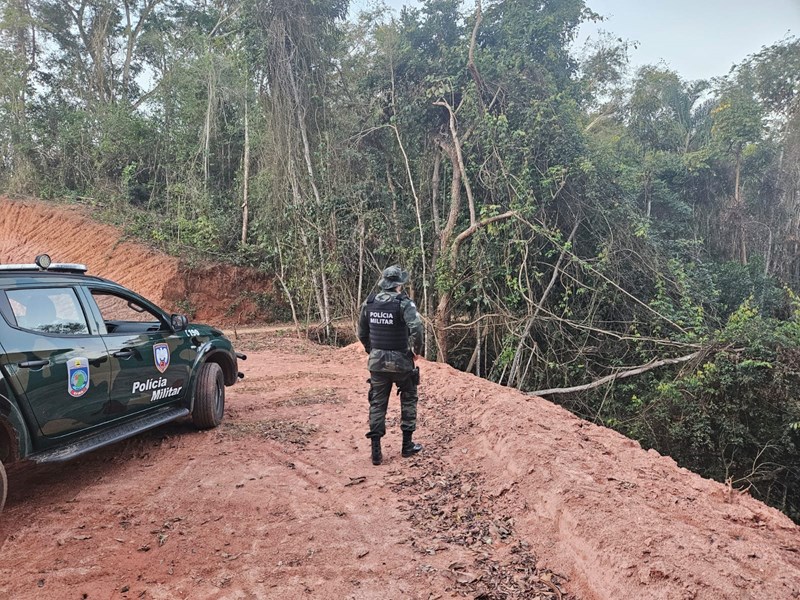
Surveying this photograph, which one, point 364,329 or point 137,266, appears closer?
point 364,329

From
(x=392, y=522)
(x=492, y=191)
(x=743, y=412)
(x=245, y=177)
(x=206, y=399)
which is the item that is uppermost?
(x=245, y=177)

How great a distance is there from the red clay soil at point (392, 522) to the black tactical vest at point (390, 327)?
1.07m

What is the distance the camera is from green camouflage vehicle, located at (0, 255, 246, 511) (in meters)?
3.30

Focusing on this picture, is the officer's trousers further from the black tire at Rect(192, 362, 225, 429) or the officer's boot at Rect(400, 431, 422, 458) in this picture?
the black tire at Rect(192, 362, 225, 429)

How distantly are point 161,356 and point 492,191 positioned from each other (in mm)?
8708

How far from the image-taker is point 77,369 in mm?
3705

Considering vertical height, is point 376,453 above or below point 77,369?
below

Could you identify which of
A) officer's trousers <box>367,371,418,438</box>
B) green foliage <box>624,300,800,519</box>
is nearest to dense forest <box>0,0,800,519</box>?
green foliage <box>624,300,800,519</box>

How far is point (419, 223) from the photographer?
1236 cm

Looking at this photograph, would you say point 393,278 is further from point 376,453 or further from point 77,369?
point 77,369

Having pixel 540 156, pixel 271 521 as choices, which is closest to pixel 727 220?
pixel 540 156

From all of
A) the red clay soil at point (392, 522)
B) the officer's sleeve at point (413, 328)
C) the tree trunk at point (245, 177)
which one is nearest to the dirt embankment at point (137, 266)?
the tree trunk at point (245, 177)

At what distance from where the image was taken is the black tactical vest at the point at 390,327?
457 centimetres

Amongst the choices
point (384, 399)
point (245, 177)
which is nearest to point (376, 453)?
point (384, 399)
